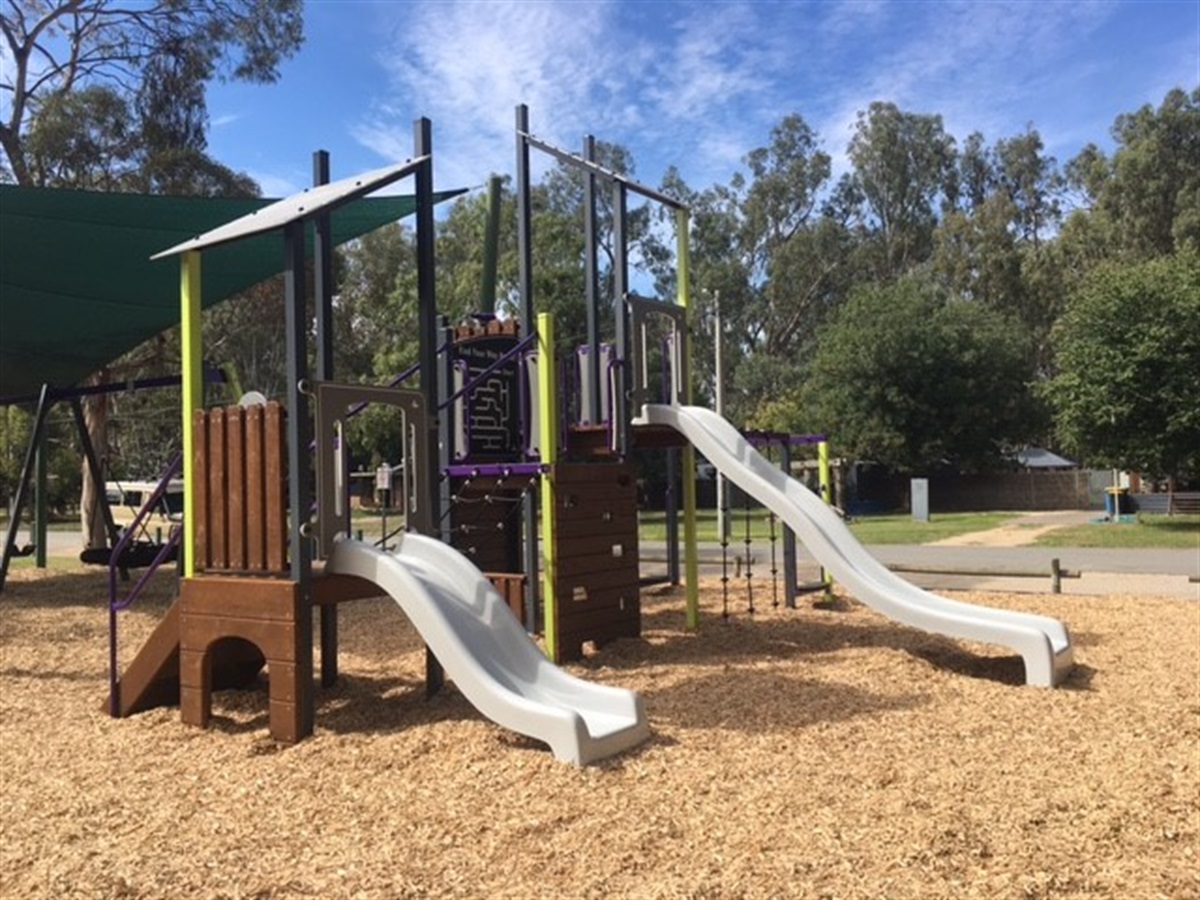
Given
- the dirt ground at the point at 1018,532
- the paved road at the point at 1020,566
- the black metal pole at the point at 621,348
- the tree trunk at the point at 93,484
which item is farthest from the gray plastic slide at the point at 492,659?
the dirt ground at the point at 1018,532

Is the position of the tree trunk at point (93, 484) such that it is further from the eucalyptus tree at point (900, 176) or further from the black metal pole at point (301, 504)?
the eucalyptus tree at point (900, 176)

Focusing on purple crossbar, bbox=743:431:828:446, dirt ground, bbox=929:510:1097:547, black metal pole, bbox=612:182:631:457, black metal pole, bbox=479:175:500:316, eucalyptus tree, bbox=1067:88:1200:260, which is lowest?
dirt ground, bbox=929:510:1097:547

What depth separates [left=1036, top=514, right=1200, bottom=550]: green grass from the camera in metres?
19.7

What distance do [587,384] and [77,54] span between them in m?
18.6

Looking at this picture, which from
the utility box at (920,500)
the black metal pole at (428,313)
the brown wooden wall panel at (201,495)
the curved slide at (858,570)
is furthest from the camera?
the utility box at (920,500)

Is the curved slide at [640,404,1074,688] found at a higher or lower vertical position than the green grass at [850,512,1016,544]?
higher

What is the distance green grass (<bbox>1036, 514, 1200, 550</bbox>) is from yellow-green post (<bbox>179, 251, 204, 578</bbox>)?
17798 millimetres

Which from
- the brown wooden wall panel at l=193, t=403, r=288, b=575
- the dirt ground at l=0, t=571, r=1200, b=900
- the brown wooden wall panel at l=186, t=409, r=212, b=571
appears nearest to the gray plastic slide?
the dirt ground at l=0, t=571, r=1200, b=900

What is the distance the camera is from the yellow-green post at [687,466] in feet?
30.6

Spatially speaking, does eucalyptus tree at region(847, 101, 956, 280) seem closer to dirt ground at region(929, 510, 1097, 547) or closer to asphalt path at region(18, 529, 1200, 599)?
dirt ground at region(929, 510, 1097, 547)

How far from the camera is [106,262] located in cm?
960

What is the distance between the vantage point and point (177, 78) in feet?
72.3

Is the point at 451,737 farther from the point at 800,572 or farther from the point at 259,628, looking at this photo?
the point at 800,572

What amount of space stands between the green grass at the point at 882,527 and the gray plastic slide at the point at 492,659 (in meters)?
14.6
